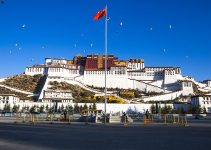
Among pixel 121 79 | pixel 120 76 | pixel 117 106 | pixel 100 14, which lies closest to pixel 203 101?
pixel 117 106

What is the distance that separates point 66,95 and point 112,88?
27832 mm

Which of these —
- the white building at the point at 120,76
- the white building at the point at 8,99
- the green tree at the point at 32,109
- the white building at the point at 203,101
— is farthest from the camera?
the white building at the point at 120,76

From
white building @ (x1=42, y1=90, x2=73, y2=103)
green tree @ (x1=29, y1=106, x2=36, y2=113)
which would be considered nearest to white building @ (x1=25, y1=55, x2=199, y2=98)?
white building @ (x1=42, y1=90, x2=73, y2=103)

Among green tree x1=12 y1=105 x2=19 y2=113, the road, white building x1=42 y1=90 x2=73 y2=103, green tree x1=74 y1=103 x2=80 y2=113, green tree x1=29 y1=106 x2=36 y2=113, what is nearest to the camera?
the road

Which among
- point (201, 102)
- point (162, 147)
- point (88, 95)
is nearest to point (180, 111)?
point (201, 102)

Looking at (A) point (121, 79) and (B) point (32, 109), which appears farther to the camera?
(A) point (121, 79)

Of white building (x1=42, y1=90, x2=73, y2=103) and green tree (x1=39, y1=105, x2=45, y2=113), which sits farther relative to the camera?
white building (x1=42, y1=90, x2=73, y2=103)

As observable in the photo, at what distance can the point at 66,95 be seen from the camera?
116m

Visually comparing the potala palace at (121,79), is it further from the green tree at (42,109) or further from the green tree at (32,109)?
the green tree at (32,109)

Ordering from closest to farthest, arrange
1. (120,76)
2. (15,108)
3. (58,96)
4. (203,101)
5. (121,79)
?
(15,108)
(203,101)
(58,96)
(121,79)
(120,76)

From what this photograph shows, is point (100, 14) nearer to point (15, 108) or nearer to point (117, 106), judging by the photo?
point (117, 106)

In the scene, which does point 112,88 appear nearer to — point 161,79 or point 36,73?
point 161,79

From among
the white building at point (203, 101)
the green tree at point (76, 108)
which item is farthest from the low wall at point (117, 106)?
the white building at point (203, 101)

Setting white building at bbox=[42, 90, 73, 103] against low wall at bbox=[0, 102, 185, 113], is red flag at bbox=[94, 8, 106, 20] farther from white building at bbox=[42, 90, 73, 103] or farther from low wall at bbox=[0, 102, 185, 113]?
white building at bbox=[42, 90, 73, 103]
